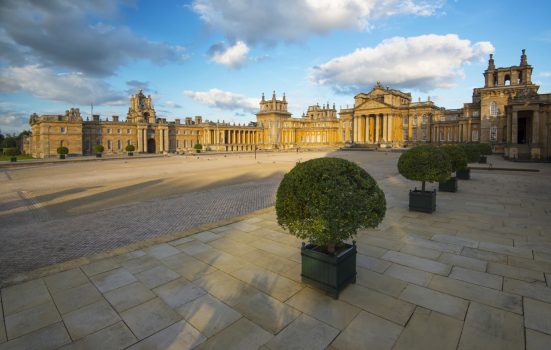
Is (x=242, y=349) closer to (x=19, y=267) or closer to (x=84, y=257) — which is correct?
(x=84, y=257)

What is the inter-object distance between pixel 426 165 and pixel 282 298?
307 inches

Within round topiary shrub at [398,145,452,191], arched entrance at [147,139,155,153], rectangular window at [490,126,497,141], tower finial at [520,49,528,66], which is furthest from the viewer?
arched entrance at [147,139,155,153]

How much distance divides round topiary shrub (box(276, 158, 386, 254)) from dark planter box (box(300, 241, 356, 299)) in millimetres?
220

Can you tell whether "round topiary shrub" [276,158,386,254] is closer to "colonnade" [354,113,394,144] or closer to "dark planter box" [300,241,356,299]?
"dark planter box" [300,241,356,299]

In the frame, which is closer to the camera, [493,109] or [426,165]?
[426,165]

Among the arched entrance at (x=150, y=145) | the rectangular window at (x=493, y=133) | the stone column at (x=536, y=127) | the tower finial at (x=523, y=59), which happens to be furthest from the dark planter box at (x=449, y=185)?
the arched entrance at (x=150, y=145)

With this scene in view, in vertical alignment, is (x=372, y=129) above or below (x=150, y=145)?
above

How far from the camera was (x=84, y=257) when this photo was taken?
6359mm

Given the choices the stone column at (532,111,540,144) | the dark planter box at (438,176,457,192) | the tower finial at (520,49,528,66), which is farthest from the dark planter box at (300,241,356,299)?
the tower finial at (520,49,528,66)

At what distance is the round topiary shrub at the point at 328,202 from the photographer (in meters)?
4.54

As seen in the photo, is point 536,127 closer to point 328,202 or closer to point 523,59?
point 523,59

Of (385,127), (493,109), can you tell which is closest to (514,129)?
(493,109)

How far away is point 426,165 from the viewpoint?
10023mm

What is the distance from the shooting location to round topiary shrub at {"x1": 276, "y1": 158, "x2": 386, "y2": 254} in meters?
4.54
